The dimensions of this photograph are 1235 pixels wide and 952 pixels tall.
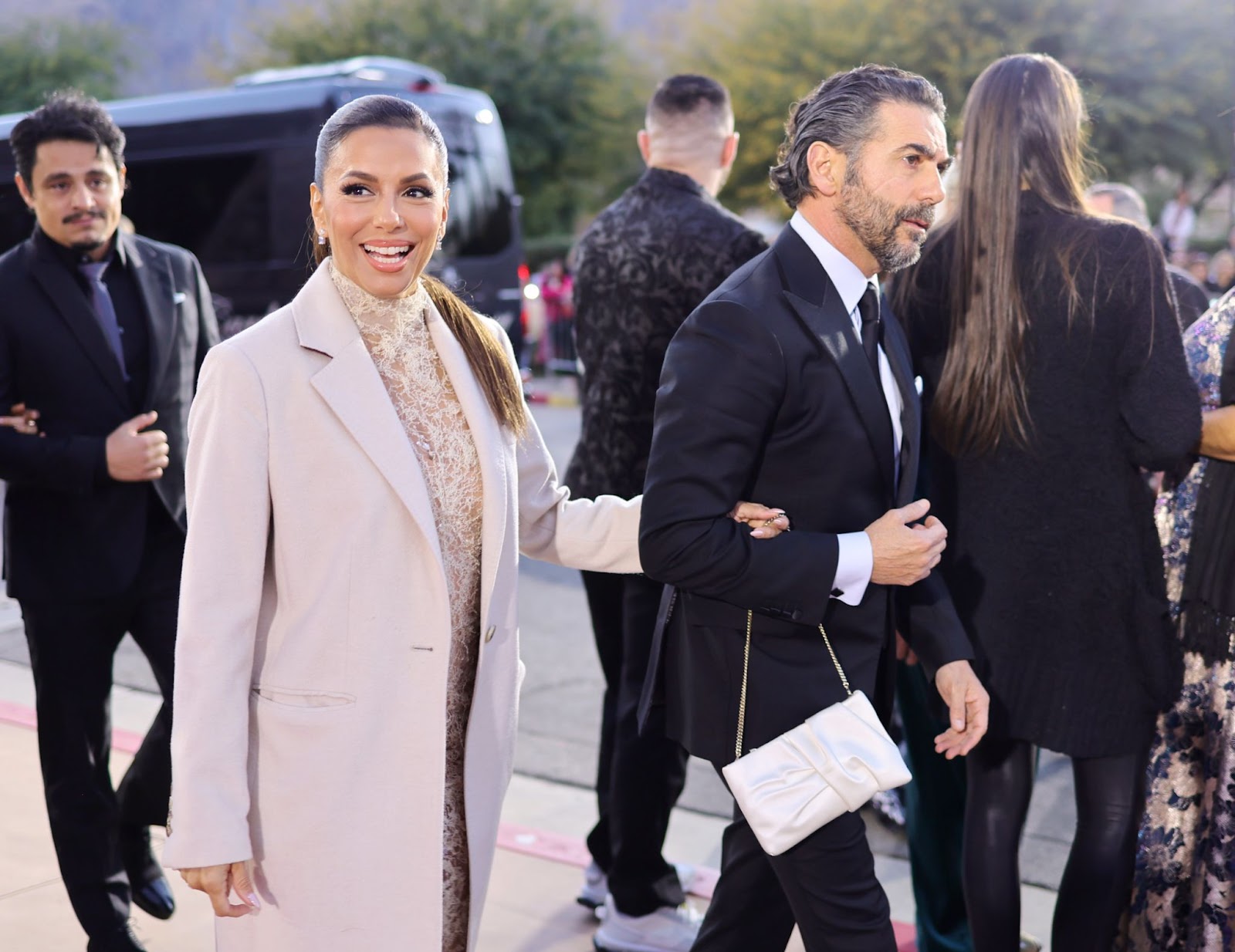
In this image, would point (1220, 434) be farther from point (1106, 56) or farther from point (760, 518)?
point (1106, 56)

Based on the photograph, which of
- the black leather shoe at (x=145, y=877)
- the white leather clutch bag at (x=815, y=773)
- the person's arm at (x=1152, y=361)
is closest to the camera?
the white leather clutch bag at (x=815, y=773)

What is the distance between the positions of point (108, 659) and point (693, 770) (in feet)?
7.37

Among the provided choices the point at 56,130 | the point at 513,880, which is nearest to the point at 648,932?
the point at 513,880

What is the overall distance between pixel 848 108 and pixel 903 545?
744mm

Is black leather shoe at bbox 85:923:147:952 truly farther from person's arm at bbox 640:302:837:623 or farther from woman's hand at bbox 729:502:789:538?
woman's hand at bbox 729:502:789:538

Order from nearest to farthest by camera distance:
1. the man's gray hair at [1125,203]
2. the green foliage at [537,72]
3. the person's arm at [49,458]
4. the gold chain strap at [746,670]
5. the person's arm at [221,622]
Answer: the person's arm at [221,622] → the gold chain strap at [746,670] → the person's arm at [49,458] → the man's gray hair at [1125,203] → the green foliage at [537,72]

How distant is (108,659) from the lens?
3.40 meters

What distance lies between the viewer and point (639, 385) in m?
3.63

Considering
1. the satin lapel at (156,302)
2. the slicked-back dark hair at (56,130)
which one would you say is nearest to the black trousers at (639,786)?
the satin lapel at (156,302)

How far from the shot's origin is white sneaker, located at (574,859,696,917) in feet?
12.2

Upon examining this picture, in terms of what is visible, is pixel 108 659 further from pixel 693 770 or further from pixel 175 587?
pixel 693 770

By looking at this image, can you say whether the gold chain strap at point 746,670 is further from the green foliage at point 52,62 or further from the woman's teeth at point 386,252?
the green foliage at point 52,62

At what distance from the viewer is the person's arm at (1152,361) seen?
2734 millimetres

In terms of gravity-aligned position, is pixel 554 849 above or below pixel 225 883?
below
